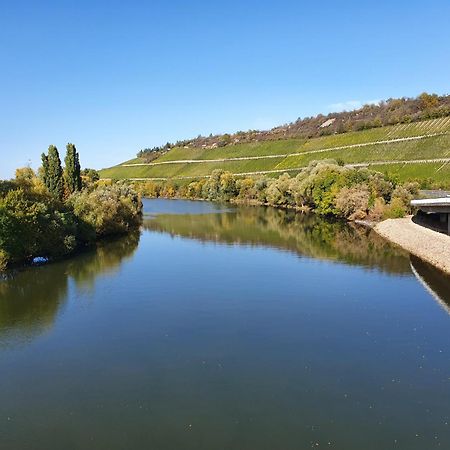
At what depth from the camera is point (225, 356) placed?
21.0 m

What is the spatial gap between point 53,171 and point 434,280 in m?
46.0

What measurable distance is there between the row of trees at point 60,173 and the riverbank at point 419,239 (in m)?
39.9

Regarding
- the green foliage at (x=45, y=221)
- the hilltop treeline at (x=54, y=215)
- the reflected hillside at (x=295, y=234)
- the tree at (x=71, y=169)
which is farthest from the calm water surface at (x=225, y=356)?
the tree at (x=71, y=169)

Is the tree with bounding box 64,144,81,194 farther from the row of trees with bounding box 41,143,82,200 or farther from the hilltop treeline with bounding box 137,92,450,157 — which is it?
the hilltop treeline with bounding box 137,92,450,157

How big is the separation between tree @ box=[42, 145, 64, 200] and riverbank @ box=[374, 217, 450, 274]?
40.2 metres

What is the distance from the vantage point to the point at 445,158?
8881 centimetres

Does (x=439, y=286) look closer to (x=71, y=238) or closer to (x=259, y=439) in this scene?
(x=259, y=439)

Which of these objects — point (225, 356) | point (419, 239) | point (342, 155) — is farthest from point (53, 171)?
point (342, 155)

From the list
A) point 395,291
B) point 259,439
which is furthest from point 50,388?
point 395,291

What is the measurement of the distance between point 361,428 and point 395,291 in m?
18.7

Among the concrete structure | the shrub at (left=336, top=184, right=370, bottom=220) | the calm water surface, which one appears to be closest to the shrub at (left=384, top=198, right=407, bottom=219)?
the shrub at (left=336, top=184, right=370, bottom=220)

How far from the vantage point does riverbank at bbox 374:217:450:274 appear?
4083cm

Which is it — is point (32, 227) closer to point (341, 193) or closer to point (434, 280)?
point (434, 280)

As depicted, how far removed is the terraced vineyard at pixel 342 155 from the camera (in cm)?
9331
